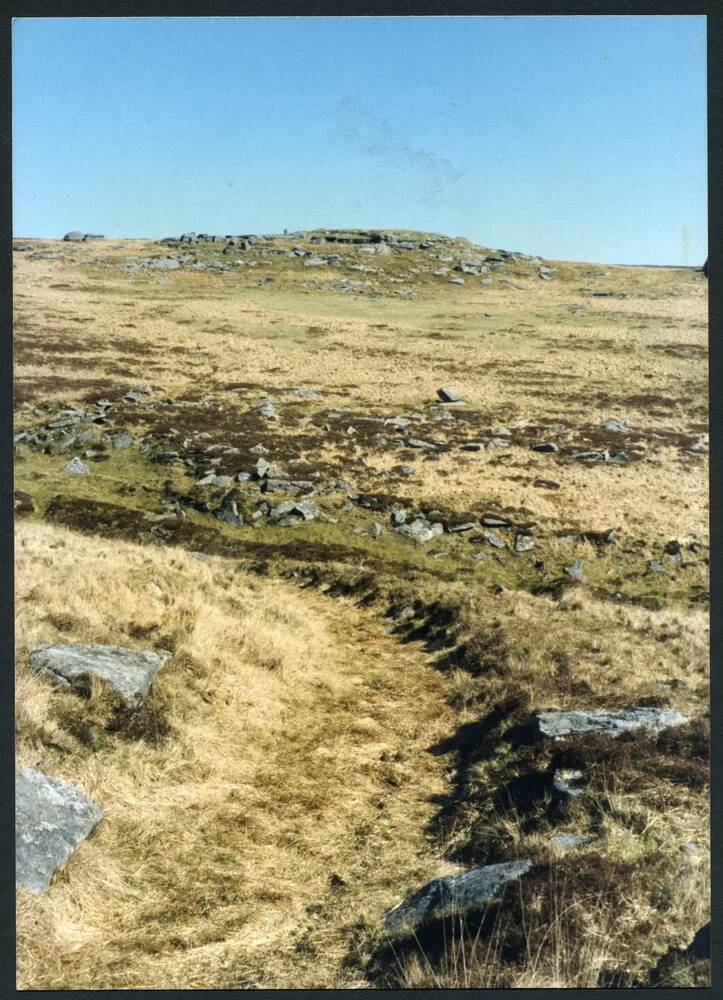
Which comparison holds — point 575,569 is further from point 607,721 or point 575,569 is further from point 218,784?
point 218,784

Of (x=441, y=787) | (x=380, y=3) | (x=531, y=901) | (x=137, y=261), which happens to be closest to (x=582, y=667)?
(x=441, y=787)

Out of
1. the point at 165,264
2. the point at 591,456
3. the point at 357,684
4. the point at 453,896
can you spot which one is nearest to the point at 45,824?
the point at 453,896

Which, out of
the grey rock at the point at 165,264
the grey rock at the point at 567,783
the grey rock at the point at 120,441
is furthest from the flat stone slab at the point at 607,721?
the grey rock at the point at 165,264

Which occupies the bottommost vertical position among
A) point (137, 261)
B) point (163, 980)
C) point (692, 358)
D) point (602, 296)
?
point (163, 980)

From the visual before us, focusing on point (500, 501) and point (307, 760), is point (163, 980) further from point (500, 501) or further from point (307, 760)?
point (500, 501)

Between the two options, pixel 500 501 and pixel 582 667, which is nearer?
pixel 582 667

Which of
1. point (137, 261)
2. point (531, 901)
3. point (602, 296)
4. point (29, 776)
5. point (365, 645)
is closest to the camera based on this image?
point (531, 901)
